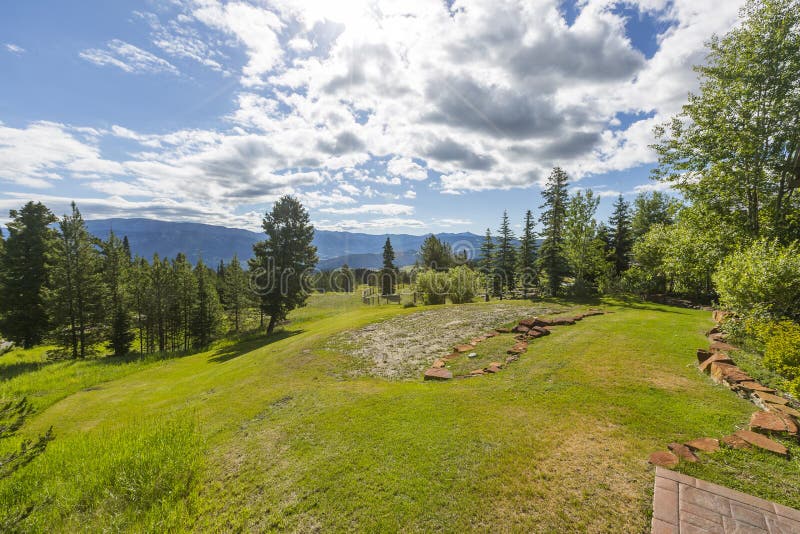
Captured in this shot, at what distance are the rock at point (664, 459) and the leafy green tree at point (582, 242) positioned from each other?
2703cm

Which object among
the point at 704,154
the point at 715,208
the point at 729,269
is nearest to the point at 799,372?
the point at 729,269

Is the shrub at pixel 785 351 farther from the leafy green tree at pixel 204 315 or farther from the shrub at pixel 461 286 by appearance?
the leafy green tree at pixel 204 315

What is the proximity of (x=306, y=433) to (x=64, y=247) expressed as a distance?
34.1 metres

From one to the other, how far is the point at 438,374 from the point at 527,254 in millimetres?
29587

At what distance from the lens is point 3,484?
21.0 feet

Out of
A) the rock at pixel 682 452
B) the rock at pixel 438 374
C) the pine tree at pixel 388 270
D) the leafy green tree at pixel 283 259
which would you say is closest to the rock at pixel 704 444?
the rock at pixel 682 452

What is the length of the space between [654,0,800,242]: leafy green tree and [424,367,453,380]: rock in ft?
48.3

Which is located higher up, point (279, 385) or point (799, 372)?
point (799, 372)

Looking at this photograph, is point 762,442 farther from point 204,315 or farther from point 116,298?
point 116,298

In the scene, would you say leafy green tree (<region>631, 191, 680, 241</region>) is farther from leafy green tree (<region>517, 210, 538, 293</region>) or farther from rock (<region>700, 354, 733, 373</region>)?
rock (<region>700, 354, 733, 373</region>)

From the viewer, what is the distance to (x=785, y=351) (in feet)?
22.7

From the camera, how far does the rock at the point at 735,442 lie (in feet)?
16.9

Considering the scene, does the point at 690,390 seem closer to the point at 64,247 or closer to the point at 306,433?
the point at 306,433

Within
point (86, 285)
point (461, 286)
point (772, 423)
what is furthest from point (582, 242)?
point (86, 285)
